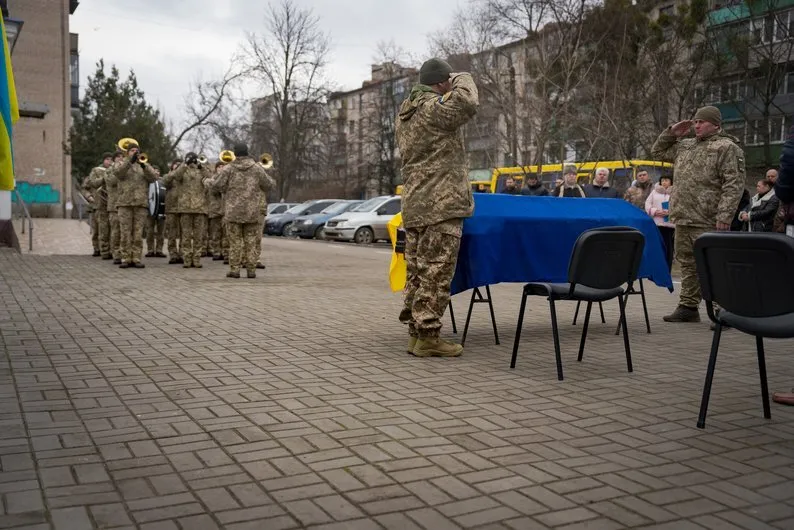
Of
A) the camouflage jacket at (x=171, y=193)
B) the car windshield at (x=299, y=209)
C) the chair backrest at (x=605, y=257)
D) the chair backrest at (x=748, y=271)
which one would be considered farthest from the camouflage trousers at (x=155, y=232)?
the car windshield at (x=299, y=209)

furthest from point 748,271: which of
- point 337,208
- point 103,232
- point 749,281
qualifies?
point 337,208

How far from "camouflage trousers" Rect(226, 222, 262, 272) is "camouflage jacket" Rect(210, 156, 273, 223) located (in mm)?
174

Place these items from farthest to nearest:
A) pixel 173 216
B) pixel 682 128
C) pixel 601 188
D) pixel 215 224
Answer: pixel 215 224 < pixel 173 216 < pixel 601 188 < pixel 682 128

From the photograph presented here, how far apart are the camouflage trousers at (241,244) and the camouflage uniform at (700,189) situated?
7290mm

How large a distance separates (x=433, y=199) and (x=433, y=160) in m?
0.34

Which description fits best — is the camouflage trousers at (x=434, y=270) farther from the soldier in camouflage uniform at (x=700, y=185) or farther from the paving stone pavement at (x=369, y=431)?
the soldier in camouflage uniform at (x=700, y=185)

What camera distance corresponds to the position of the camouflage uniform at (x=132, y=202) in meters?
15.2

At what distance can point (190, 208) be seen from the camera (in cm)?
1612

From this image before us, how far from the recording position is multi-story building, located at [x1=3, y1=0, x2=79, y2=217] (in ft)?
160

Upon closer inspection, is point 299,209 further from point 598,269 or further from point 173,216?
point 598,269

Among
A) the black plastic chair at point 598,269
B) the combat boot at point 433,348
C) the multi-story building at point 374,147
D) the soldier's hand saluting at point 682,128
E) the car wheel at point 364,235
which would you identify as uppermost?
the multi-story building at point 374,147

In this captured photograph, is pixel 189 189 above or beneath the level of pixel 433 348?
above

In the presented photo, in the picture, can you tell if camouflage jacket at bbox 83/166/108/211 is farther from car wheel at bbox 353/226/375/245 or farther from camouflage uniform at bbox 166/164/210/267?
car wheel at bbox 353/226/375/245

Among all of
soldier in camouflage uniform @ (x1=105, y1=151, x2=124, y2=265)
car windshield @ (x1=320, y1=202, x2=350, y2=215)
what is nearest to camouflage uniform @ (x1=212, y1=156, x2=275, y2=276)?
soldier in camouflage uniform @ (x1=105, y1=151, x2=124, y2=265)
